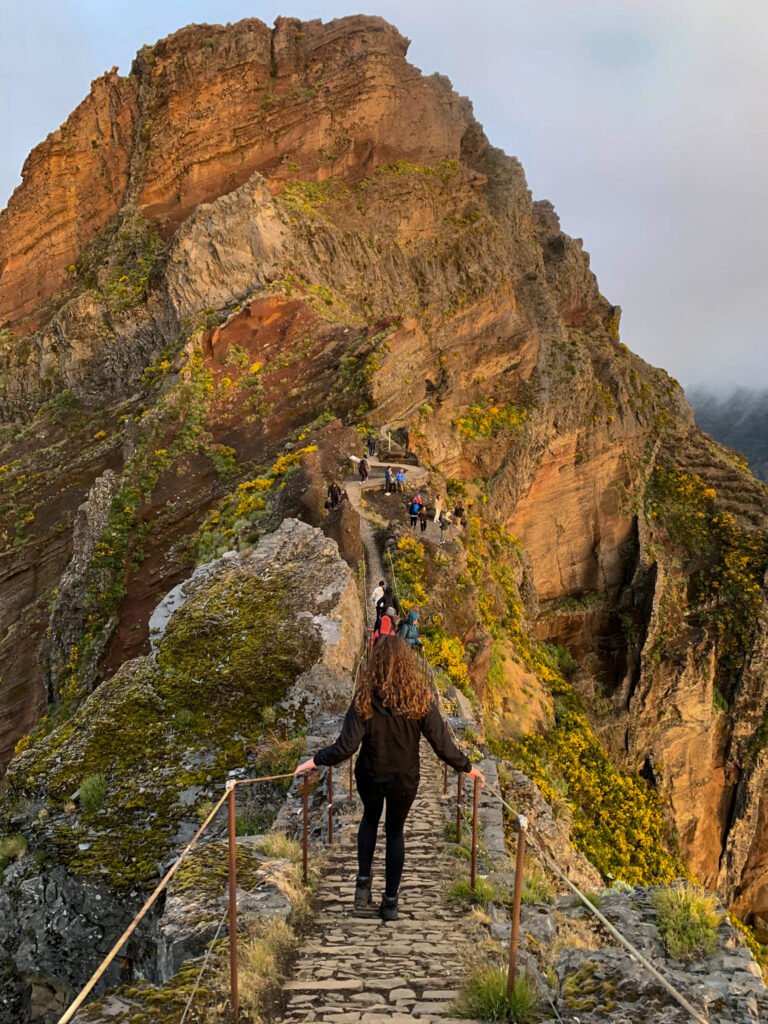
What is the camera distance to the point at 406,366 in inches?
1198

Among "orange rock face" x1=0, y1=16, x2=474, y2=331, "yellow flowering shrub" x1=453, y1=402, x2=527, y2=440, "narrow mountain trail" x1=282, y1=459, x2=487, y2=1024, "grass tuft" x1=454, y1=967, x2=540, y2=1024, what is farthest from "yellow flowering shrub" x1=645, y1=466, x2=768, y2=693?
"grass tuft" x1=454, y1=967, x2=540, y2=1024

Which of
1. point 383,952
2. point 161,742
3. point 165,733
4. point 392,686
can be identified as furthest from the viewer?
point 165,733

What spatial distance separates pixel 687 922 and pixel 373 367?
2442cm

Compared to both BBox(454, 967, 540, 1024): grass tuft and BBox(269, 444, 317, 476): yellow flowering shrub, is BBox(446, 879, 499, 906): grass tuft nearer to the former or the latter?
BBox(454, 967, 540, 1024): grass tuft

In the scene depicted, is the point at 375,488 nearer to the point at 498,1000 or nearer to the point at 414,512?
the point at 414,512

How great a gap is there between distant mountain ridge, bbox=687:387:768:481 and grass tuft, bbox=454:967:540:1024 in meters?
117

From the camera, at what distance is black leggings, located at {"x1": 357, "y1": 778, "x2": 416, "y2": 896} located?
5.09 metres

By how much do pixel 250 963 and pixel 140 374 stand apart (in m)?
32.8

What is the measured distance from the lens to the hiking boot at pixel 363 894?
217 inches

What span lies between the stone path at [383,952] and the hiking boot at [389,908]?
0.24 feet

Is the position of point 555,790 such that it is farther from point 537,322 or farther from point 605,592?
point 537,322

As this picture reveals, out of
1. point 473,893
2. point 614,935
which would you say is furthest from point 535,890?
point 614,935

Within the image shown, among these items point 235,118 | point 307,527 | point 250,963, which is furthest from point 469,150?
point 250,963

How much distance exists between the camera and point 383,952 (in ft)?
16.4
